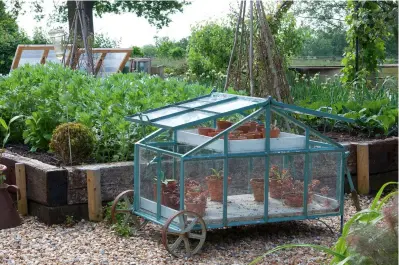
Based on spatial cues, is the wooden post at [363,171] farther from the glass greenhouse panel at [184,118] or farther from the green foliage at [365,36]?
the green foliage at [365,36]

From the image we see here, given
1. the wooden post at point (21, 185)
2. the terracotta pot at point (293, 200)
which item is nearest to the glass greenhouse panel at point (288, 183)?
the terracotta pot at point (293, 200)

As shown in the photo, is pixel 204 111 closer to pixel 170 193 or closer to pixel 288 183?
pixel 170 193

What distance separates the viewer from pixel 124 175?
6227 millimetres

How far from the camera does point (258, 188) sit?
5.41m

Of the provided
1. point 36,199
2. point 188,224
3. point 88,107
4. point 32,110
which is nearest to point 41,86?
point 32,110

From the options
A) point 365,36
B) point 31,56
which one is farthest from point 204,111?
point 31,56

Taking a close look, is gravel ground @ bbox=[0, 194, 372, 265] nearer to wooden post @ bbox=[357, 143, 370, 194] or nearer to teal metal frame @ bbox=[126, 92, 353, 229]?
teal metal frame @ bbox=[126, 92, 353, 229]

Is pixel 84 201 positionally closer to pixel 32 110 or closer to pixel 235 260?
pixel 235 260

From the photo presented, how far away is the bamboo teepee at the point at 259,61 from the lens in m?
8.32

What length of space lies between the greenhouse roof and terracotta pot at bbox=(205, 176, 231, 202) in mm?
443

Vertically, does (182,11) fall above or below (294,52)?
above

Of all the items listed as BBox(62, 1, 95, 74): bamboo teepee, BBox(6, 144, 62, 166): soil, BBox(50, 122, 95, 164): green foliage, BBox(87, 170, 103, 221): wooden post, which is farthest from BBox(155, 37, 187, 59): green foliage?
BBox(87, 170, 103, 221): wooden post

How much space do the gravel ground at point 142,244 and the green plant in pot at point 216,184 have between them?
352mm

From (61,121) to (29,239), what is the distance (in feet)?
6.51
